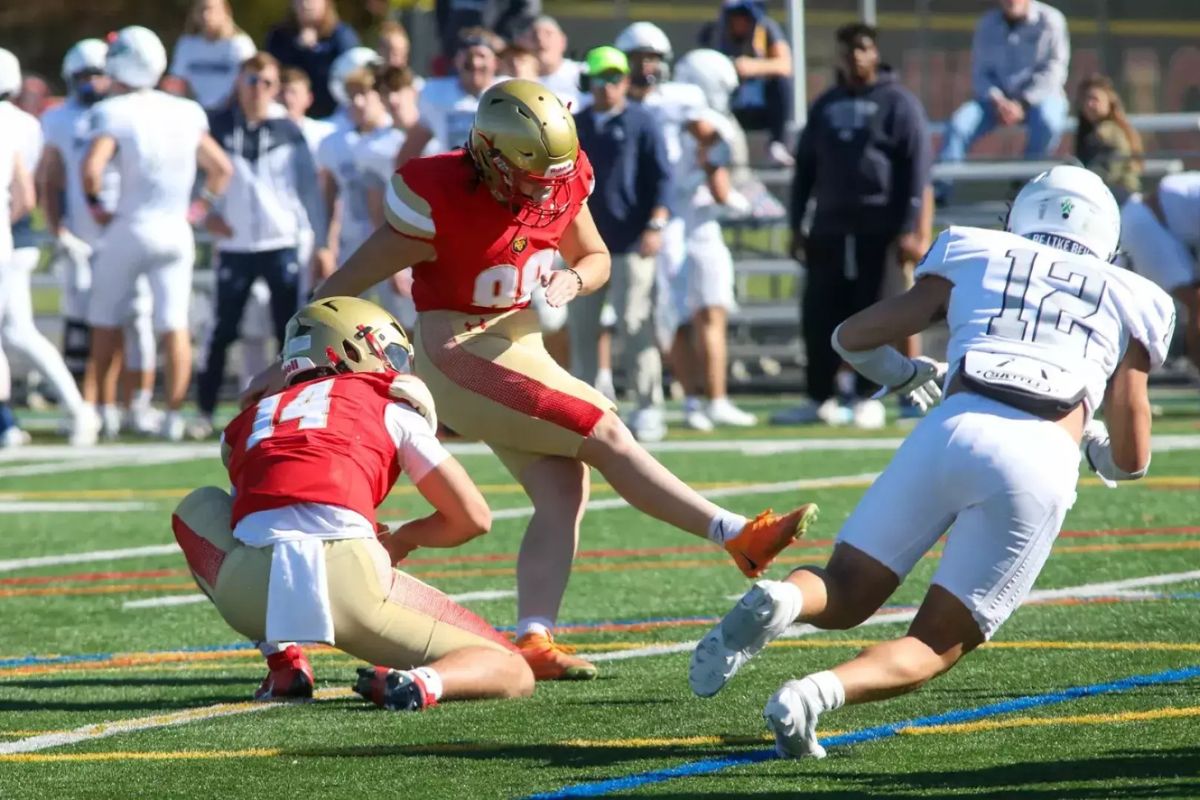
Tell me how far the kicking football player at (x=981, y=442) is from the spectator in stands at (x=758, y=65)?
1226cm

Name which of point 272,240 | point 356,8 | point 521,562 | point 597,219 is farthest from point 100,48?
point 356,8

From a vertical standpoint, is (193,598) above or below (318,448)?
below

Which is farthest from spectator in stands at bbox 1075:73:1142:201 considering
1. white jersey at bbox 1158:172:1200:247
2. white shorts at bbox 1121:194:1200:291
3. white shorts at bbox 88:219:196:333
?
white shorts at bbox 88:219:196:333

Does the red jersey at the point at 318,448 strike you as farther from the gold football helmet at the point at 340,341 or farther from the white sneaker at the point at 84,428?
the white sneaker at the point at 84,428

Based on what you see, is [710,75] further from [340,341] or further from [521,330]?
[340,341]

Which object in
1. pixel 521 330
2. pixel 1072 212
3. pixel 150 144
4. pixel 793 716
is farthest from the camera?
pixel 150 144

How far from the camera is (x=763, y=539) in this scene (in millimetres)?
6246

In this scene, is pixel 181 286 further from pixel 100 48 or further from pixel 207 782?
pixel 207 782

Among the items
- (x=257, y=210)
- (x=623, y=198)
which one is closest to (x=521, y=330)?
(x=623, y=198)

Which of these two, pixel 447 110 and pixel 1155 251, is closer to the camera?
pixel 1155 251

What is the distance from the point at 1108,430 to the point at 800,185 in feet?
29.4

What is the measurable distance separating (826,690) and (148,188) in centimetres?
1022

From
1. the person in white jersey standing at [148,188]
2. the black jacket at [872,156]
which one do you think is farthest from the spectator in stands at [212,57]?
the black jacket at [872,156]

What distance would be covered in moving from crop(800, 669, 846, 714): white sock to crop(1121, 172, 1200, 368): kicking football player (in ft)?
29.2
